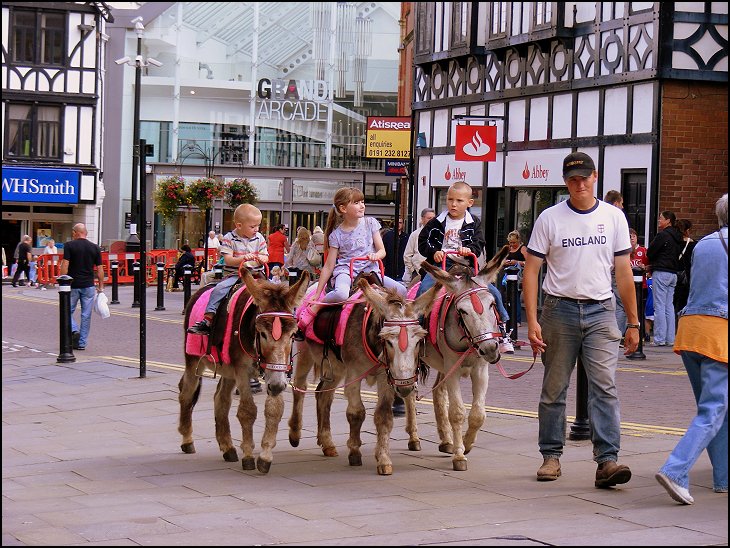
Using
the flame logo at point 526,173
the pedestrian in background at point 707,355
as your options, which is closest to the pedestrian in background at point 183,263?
the flame logo at point 526,173

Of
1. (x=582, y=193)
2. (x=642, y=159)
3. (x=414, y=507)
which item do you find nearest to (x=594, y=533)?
(x=414, y=507)

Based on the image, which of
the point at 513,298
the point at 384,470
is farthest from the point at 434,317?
the point at 513,298

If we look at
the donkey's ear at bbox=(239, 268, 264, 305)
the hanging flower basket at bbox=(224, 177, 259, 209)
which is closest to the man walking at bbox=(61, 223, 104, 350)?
the donkey's ear at bbox=(239, 268, 264, 305)

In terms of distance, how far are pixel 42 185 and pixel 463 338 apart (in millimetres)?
42826

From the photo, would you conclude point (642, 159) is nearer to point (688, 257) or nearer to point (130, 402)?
point (688, 257)

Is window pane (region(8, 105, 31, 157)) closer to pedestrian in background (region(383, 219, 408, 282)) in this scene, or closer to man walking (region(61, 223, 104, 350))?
man walking (region(61, 223, 104, 350))

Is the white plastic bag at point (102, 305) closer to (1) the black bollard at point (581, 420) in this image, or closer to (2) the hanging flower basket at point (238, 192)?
(1) the black bollard at point (581, 420)

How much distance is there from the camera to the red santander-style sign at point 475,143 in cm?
2688

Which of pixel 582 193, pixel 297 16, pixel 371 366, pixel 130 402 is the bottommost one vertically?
pixel 130 402

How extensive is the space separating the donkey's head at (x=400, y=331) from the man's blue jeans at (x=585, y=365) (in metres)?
0.87

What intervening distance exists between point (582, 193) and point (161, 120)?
50.8 m

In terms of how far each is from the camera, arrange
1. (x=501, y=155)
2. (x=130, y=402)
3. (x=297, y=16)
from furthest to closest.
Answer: (x=297, y=16)
(x=501, y=155)
(x=130, y=402)

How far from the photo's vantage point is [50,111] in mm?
50000

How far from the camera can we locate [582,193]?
8.45m
